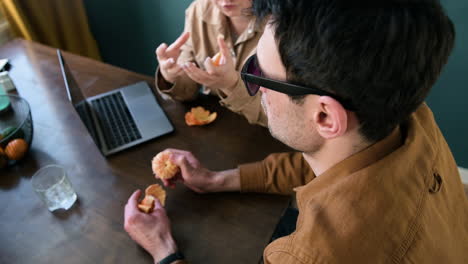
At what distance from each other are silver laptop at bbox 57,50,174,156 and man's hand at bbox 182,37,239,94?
226 mm

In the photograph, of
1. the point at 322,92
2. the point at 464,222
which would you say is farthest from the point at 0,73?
the point at 464,222

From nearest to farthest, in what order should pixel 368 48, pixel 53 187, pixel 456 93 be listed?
pixel 368 48, pixel 53 187, pixel 456 93

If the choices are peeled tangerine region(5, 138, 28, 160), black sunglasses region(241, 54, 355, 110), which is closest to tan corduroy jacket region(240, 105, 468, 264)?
black sunglasses region(241, 54, 355, 110)

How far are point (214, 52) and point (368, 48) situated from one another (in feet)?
3.33

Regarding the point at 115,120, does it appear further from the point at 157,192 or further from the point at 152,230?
the point at 152,230

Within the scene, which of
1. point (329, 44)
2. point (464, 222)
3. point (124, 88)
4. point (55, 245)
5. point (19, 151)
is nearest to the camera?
point (329, 44)

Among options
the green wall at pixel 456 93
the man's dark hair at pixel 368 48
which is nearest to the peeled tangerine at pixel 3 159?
A: the man's dark hair at pixel 368 48

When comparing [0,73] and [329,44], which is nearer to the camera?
[329,44]

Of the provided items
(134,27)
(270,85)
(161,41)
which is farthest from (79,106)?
(134,27)

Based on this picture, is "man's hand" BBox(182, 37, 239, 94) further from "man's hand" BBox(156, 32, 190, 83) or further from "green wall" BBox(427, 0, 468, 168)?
"green wall" BBox(427, 0, 468, 168)

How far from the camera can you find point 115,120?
1246 millimetres

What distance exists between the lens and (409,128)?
0.76 metres

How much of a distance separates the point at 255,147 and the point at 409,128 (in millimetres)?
498

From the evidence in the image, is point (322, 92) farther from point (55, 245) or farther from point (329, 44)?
point (55, 245)
